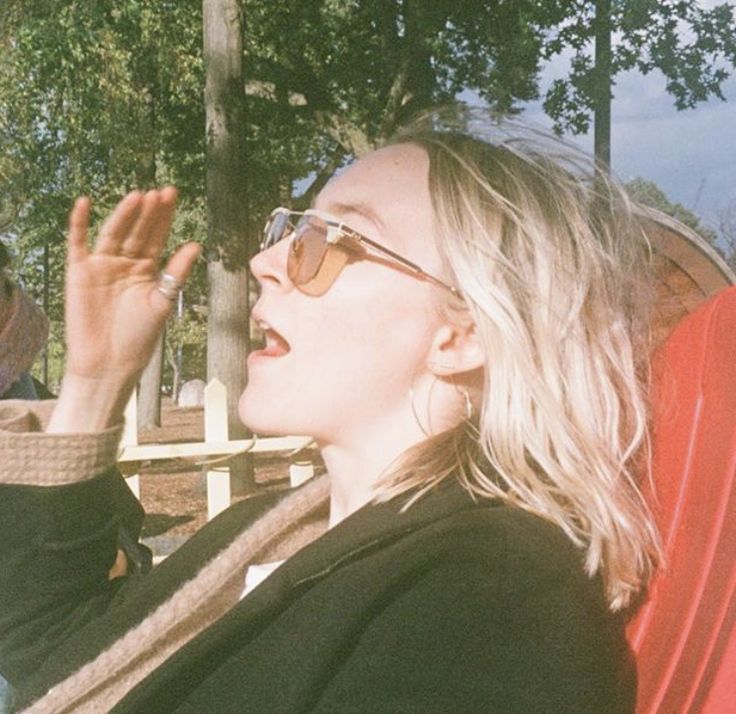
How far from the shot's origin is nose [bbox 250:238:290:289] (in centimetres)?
186

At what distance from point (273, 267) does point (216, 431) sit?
5.80 metres

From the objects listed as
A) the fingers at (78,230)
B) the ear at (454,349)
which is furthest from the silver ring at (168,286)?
the ear at (454,349)

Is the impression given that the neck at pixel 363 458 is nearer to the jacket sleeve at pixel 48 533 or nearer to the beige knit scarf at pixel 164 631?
the beige knit scarf at pixel 164 631

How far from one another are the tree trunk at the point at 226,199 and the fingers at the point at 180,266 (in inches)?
278

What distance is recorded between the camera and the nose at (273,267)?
6.10 feet

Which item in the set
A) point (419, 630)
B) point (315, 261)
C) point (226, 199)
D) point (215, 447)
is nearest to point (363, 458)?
point (315, 261)

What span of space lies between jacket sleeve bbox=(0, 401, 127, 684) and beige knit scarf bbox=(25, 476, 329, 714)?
218mm

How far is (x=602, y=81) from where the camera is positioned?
32.9 feet

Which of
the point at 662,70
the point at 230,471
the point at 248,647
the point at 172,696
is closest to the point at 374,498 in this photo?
the point at 248,647

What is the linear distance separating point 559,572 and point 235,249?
8221 millimetres

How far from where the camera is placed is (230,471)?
8016 millimetres

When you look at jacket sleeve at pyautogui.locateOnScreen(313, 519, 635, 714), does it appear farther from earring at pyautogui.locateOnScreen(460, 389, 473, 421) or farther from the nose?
the nose

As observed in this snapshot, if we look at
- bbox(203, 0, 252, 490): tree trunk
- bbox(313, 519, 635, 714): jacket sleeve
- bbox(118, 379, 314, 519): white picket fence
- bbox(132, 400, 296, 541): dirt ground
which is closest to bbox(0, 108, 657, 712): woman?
bbox(313, 519, 635, 714): jacket sleeve

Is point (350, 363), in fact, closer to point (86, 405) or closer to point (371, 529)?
point (371, 529)
